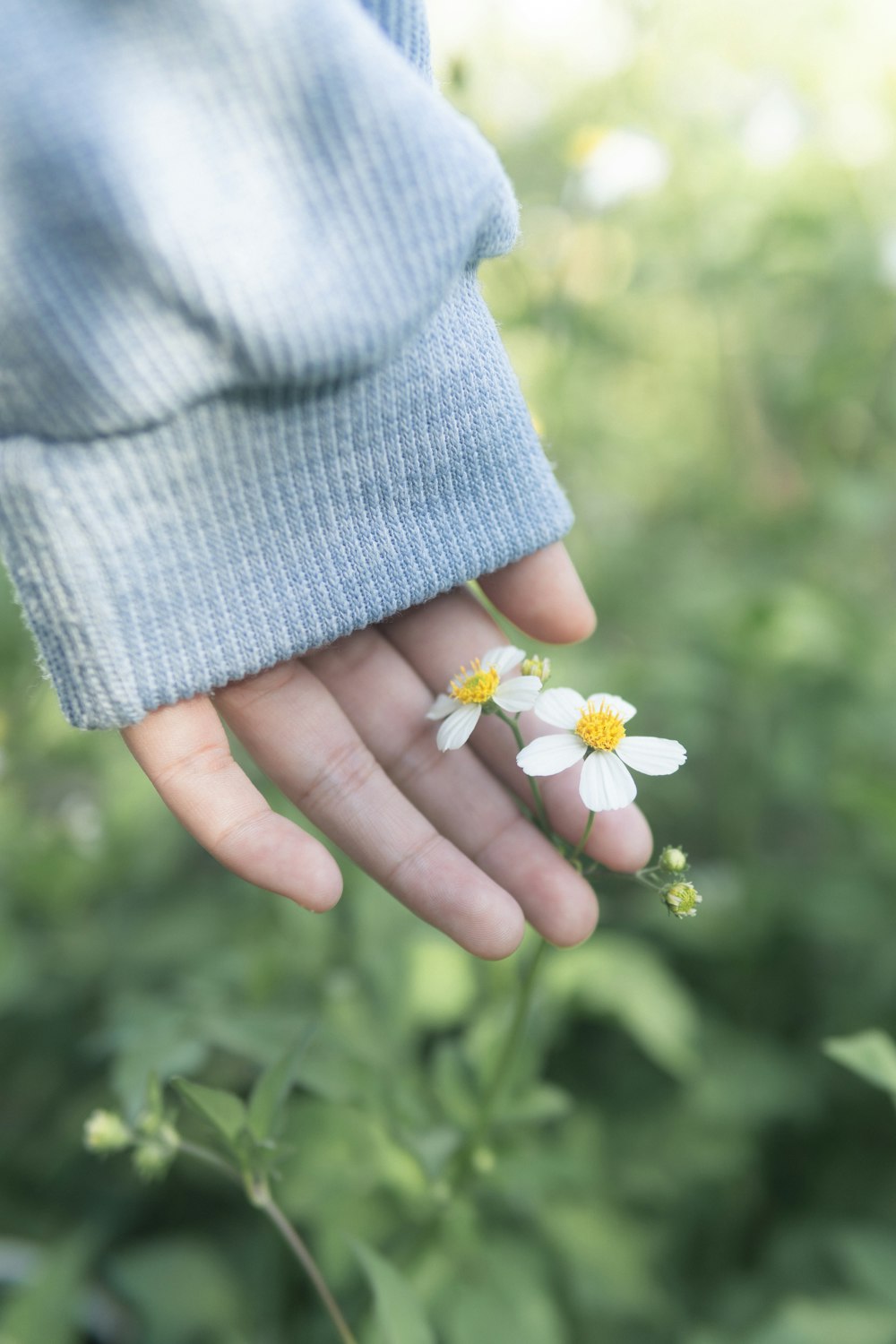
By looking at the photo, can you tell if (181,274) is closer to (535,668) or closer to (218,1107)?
(535,668)

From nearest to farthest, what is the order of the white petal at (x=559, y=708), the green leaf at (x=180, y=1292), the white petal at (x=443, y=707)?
the white petal at (x=559, y=708) < the white petal at (x=443, y=707) < the green leaf at (x=180, y=1292)

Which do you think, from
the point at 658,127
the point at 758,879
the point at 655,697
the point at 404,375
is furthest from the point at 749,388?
the point at 404,375

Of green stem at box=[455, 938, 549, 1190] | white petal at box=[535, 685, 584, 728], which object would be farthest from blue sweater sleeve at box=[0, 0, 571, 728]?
green stem at box=[455, 938, 549, 1190]

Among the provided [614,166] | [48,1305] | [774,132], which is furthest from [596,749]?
[774,132]

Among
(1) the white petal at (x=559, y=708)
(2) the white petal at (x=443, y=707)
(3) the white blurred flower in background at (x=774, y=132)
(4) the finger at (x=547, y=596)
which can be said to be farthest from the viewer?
(3) the white blurred flower in background at (x=774, y=132)

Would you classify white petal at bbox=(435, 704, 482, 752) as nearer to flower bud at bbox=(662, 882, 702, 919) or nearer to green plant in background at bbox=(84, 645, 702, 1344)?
green plant in background at bbox=(84, 645, 702, 1344)

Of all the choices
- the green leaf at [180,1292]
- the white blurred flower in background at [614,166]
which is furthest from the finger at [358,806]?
the white blurred flower in background at [614,166]

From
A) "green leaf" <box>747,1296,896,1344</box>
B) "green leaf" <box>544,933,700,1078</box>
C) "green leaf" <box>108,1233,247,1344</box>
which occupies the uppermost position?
"green leaf" <box>544,933,700,1078</box>

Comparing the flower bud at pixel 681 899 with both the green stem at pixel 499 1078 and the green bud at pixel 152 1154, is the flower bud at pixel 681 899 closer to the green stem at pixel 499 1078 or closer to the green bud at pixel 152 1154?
the green stem at pixel 499 1078
